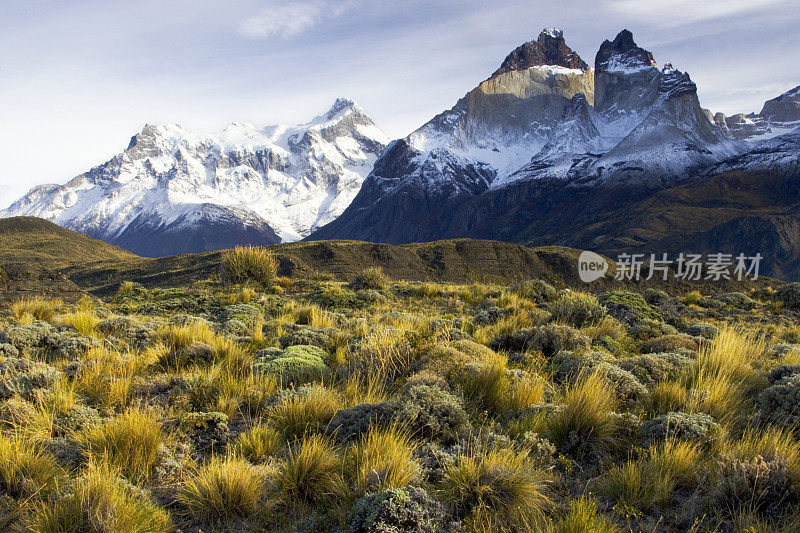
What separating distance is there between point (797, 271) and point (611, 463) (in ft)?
437

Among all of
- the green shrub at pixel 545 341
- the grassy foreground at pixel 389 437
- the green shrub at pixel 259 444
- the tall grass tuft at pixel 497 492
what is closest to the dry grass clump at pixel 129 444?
the grassy foreground at pixel 389 437

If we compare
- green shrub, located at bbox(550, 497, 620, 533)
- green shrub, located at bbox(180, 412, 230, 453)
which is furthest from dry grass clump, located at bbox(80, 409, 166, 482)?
green shrub, located at bbox(550, 497, 620, 533)

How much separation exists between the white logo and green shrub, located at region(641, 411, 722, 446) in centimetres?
2880

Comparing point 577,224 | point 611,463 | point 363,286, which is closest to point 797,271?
point 577,224

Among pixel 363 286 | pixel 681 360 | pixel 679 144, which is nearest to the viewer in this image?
pixel 681 360

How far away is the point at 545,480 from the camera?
10.2 ft

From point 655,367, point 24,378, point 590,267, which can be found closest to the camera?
point 24,378

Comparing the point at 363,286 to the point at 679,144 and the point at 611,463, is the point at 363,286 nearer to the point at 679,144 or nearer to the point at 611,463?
the point at 611,463

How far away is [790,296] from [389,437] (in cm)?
1957

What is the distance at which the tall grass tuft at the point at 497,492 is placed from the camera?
284 centimetres

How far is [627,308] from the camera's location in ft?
35.3

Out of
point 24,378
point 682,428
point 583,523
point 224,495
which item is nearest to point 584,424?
point 682,428

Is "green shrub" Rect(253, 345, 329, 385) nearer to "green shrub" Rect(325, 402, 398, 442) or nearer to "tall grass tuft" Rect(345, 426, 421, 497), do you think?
"green shrub" Rect(325, 402, 398, 442)
